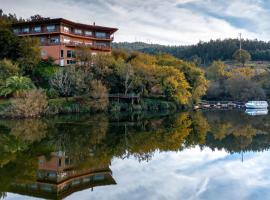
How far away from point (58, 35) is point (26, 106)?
77.2 feet

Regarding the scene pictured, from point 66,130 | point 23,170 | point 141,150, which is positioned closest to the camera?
point 23,170

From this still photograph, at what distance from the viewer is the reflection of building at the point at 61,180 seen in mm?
17266

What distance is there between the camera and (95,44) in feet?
257

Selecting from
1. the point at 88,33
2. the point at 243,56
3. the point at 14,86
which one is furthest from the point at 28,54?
the point at 243,56

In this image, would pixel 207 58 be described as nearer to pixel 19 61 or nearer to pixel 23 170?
pixel 19 61

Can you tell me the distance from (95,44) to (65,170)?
196 ft

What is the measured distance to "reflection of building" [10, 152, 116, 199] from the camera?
17266mm

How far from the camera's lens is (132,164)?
23.4 metres

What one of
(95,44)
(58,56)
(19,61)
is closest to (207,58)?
(95,44)

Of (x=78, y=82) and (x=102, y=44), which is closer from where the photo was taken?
(x=78, y=82)

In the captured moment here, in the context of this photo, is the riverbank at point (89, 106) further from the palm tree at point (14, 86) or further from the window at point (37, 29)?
the window at point (37, 29)

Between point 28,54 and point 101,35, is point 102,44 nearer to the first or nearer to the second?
point 101,35

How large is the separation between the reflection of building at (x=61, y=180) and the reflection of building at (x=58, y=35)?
49.1 metres

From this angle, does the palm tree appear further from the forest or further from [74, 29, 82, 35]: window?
[74, 29, 82, 35]: window
